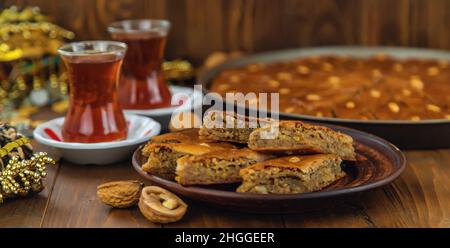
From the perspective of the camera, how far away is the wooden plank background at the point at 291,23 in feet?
8.39

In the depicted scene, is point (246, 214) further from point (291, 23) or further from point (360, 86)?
point (291, 23)

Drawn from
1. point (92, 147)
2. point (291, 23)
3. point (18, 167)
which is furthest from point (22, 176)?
point (291, 23)

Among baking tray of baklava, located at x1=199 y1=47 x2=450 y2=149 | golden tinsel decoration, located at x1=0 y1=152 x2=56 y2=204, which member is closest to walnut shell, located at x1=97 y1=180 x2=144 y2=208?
golden tinsel decoration, located at x1=0 y1=152 x2=56 y2=204

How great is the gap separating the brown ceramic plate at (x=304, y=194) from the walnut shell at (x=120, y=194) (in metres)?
0.04

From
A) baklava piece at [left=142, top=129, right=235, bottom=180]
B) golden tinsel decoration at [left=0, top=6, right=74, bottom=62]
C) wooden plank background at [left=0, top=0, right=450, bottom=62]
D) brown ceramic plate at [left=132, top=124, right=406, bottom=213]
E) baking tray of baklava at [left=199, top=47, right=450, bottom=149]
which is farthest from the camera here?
wooden plank background at [left=0, top=0, right=450, bottom=62]

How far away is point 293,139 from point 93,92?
0.51m

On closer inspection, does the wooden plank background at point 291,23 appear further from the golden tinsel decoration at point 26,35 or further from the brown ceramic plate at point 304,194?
the brown ceramic plate at point 304,194

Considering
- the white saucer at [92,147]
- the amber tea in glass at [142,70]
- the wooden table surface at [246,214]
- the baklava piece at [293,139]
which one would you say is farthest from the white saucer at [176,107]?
the baklava piece at [293,139]

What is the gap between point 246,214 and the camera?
4.42ft

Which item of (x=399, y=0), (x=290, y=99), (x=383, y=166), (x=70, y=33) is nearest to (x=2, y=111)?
(x=70, y=33)

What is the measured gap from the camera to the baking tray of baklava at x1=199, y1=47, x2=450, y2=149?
66.9 inches

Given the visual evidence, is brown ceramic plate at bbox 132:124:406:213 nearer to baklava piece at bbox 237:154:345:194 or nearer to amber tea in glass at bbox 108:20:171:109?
baklava piece at bbox 237:154:345:194

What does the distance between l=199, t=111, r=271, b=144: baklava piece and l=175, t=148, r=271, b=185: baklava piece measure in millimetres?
84

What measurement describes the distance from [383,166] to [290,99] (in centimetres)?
53
